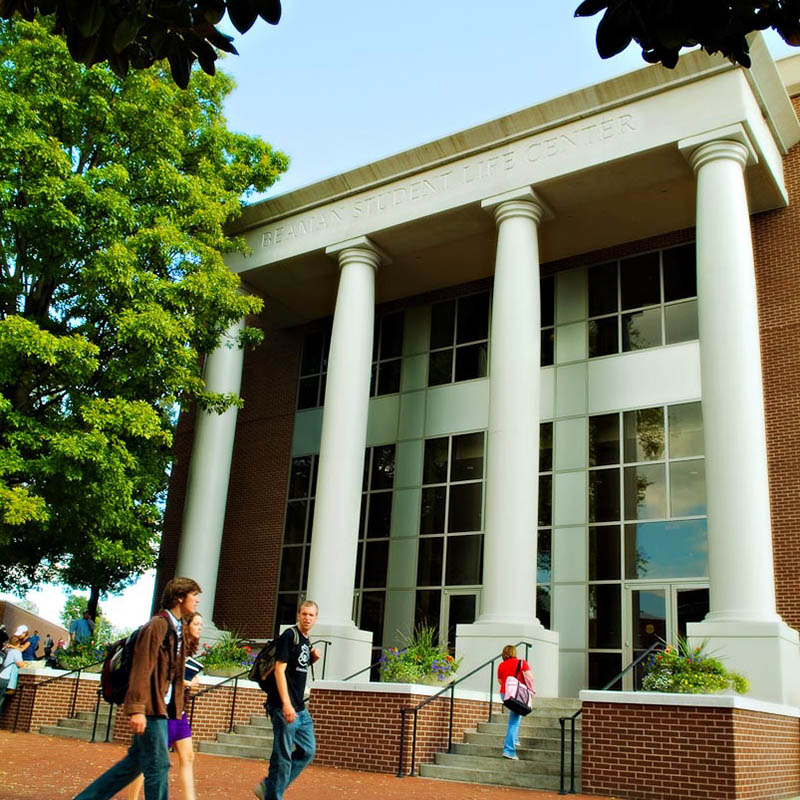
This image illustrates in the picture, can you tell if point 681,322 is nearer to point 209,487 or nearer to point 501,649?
point 501,649

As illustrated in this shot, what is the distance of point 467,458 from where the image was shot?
21484 mm

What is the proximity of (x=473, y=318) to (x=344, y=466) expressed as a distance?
18.6 ft

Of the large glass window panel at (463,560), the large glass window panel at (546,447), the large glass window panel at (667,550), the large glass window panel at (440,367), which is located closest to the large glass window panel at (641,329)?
the large glass window panel at (546,447)

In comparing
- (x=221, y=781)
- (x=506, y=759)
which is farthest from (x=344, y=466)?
(x=221, y=781)

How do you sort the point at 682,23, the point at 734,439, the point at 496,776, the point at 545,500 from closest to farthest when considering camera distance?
the point at 682,23 < the point at 496,776 < the point at 734,439 < the point at 545,500

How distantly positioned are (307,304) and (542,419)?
26.4 feet

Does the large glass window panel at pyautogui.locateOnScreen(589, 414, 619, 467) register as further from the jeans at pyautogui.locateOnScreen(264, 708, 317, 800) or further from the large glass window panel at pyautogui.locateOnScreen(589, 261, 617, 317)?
the jeans at pyautogui.locateOnScreen(264, 708, 317, 800)

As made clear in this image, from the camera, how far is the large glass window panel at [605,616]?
1817cm

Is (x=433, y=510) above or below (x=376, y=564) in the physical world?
above

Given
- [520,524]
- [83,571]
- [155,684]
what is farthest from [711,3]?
[83,571]

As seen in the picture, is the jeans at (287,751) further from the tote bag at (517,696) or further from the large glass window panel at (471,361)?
the large glass window panel at (471,361)

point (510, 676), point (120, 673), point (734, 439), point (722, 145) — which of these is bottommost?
point (120, 673)

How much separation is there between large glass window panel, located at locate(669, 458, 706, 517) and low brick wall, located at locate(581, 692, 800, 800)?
6793 millimetres

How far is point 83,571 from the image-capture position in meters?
25.3
